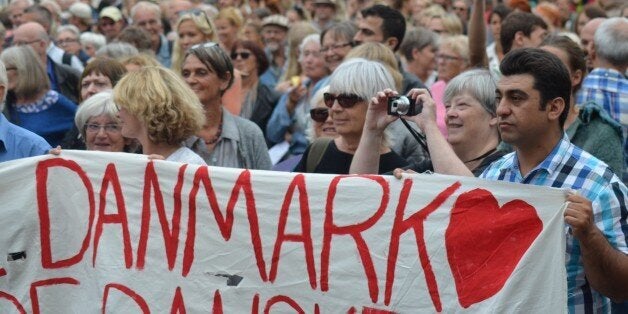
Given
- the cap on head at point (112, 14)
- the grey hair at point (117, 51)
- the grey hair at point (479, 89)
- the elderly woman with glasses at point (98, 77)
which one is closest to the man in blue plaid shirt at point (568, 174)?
the grey hair at point (479, 89)

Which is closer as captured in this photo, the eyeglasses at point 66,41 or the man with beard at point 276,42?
the eyeglasses at point 66,41

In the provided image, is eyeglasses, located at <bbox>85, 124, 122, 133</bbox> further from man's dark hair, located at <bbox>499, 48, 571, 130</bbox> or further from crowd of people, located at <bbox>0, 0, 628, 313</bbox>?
man's dark hair, located at <bbox>499, 48, 571, 130</bbox>

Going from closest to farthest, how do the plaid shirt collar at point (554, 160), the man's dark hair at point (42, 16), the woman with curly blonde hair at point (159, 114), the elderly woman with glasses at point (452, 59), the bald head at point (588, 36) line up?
1. the plaid shirt collar at point (554, 160)
2. the woman with curly blonde hair at point (159, 114)
3. the bald head at point (588, 36)
4. the elderly woman with glasses at point (452, 59)
5. the man's dark hair at point (42, 16)

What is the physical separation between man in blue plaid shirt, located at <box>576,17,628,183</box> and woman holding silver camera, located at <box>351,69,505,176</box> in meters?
1.30

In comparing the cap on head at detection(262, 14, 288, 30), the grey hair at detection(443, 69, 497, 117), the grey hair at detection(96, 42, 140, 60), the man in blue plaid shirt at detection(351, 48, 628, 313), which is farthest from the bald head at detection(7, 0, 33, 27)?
the man in blue plaid shirt at detection(351, 48, 628, 313)

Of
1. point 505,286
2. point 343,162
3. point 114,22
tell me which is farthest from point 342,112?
point 114,22

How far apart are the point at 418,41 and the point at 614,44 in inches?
107

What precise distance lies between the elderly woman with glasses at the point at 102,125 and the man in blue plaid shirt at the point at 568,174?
2104 mm

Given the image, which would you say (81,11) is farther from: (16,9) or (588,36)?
(588,36)

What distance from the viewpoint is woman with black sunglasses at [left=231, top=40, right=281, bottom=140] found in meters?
9.95

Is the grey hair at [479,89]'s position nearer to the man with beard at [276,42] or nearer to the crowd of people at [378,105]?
the crowd of people at [378,105]

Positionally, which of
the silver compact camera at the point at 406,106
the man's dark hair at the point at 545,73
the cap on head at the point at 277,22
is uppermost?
A: the man's dark hair at the point at 545,73

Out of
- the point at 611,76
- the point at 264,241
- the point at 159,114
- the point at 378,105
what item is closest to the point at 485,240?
the point at 264,241

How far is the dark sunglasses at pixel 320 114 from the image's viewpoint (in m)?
7.22
